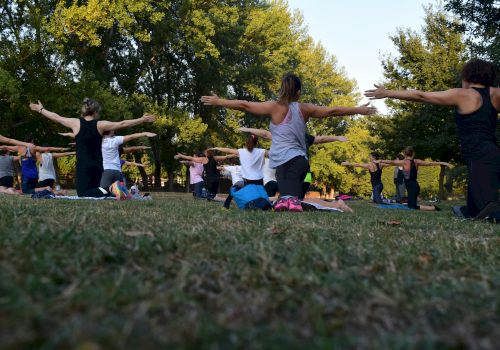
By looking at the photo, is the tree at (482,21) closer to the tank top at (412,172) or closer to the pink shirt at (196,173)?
the tank top at (412,172)

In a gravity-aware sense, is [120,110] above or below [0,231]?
above

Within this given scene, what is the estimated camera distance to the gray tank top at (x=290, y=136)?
9.05 metres

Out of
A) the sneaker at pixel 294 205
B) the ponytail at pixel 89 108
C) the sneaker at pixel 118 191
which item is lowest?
the sneaker at pixel 118 191

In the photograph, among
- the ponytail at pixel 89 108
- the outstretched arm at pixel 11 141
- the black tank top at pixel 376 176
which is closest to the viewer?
the ponytail at pixel 89 108

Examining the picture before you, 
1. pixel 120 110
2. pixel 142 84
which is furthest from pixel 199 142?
pixel 120 110

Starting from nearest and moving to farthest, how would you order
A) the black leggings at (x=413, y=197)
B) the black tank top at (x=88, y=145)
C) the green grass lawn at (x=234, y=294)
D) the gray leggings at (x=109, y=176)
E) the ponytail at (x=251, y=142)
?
the green grass lawn at (x=234, y=294)
the black tank top at (x=88, y=145)
the ponytail at (x=251, y=142)
the gray leggings at (x=109, y=176)
the black leggings at (x=413, y=197)

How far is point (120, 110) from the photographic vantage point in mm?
29375

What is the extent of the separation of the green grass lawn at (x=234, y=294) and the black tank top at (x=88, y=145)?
855cm

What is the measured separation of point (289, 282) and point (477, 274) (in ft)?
3.47

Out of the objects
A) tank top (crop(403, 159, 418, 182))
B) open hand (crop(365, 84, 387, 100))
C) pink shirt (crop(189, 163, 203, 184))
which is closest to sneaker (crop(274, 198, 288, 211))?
open hand (crop(365, 84, 387, 100))

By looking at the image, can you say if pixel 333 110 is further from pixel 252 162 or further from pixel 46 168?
pixel 46 168

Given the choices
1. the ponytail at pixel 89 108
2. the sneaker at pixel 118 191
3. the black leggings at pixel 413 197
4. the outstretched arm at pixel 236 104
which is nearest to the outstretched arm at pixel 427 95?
the outstretched arm at pixel 236 104

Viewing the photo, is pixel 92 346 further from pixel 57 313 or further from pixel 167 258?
pixel 167 258

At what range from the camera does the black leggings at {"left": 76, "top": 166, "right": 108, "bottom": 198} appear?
12.1m
